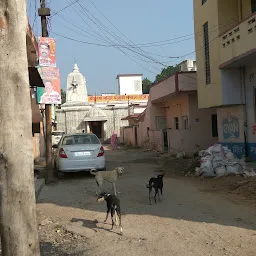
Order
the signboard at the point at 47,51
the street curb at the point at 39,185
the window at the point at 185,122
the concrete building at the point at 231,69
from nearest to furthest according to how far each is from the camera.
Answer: the street curb at the point at 39,185 < the signboard at the point at 47,51 < the concrete building at the point at 231,69 < the window at the point at 185,122

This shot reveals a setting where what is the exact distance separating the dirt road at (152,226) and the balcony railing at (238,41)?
16.8ft

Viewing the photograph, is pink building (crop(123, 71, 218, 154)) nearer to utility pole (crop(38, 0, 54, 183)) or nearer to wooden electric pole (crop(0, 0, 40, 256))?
utility pole (crop(38, 0, 54, 183))

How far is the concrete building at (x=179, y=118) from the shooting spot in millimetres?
19281

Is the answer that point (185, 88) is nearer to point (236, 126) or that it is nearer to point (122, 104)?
point (236, 126)

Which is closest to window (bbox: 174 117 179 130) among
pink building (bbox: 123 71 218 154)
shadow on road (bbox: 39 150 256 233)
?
pink building (bbox: 123 71 218 154)

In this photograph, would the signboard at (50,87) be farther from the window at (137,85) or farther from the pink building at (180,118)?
the window at (137,85)

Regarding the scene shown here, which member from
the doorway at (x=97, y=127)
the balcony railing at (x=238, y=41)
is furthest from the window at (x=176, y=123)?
the doorway at (x=97, y=127)

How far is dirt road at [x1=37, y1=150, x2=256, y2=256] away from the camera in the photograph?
16.1ft

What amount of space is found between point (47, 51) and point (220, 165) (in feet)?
21.0

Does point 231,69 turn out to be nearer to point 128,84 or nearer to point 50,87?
point 50,87

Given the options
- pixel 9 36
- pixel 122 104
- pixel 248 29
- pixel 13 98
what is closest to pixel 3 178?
pixel 13 98

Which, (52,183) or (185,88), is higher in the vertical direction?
(185,88)

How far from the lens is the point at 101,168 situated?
39.9ft

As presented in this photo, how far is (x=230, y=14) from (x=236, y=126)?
4299 mm
